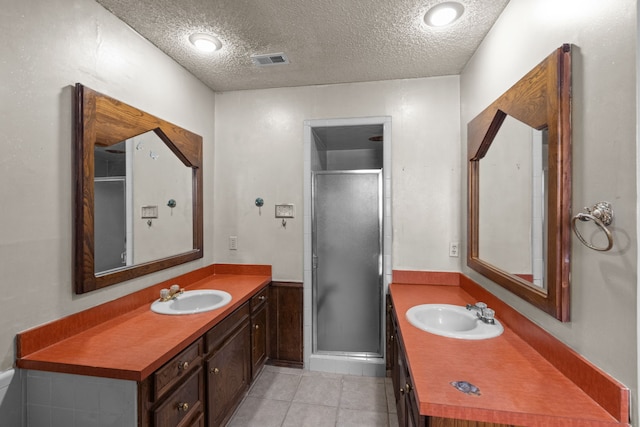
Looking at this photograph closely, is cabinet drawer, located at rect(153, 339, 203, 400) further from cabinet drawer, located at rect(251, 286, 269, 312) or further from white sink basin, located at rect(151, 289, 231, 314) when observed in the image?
cabinet drawer, located at rect(251, 286, 269, 312)

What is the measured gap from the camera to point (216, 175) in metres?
2.81

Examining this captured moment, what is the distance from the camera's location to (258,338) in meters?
2.48

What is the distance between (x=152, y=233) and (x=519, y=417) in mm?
2103

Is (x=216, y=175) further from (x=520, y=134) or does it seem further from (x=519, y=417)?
(x=519, y=417)

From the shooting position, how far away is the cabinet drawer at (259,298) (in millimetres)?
2354

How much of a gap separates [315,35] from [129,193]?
4.86 feet

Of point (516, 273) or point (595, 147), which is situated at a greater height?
point (595, 147)

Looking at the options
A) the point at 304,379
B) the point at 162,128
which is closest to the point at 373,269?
the point at 304,379

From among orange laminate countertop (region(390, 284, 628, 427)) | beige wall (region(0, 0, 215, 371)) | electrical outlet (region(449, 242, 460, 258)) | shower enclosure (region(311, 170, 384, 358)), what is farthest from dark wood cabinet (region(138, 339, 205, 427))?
electrical outlet (region(449, 242, 460, 258))

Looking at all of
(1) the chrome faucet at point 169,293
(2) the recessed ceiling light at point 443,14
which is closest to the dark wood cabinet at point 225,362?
(1) the chrome faucet at point 169,293

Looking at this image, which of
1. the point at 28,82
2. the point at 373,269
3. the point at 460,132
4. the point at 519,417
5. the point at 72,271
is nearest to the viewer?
the point at 519,417

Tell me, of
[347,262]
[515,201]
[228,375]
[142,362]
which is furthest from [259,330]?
[515,201]

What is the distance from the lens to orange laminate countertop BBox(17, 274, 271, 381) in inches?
46.8

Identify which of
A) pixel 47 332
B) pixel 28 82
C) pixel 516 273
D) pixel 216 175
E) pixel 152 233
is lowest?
pixel 47 332
